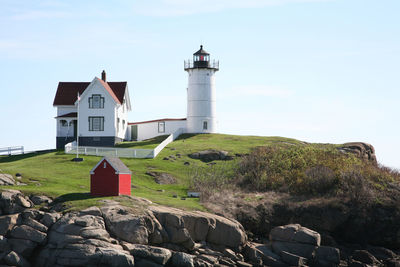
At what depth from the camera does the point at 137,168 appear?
54688mm

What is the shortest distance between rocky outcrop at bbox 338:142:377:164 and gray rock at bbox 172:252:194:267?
3365cm

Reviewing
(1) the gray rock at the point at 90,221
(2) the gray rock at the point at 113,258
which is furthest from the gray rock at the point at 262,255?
(1) the gray rock at the point at 90,221

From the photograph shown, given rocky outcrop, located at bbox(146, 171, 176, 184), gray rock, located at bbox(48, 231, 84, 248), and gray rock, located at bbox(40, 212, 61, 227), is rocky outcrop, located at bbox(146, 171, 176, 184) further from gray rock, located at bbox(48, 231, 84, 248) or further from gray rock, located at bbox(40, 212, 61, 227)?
gray rock, located at bbox(48, 231, 84, 248)

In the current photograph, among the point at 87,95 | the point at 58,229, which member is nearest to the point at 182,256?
the point at 58,229

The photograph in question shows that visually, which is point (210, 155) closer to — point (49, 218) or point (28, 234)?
point (49, 218)

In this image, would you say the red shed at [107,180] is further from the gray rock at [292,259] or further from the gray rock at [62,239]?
the gray rock at [292,259]

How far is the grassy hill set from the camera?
136 ft

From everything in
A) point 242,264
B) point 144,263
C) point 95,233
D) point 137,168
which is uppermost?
point 137,168

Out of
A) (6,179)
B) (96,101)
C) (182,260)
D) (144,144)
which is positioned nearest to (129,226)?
(182,260)

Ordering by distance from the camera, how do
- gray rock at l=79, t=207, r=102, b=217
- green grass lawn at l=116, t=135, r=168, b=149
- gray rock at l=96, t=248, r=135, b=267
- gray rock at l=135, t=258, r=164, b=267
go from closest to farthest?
gray rock at l=96, t=248, r=135, b=267 → gray rock at l=135, t=258, r=164, b=267 → gray rock at l=79, t=207, r=102, b=217 → green grass lawn at l=116, t=135, r=168, b=149

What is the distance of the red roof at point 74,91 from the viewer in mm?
70750

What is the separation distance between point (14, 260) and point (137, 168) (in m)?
23.1

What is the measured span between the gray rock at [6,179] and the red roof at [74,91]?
1131 inches

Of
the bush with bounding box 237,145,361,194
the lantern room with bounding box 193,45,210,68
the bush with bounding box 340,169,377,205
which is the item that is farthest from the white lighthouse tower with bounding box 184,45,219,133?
the bush with bounding box 340,169,377,205
